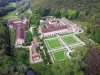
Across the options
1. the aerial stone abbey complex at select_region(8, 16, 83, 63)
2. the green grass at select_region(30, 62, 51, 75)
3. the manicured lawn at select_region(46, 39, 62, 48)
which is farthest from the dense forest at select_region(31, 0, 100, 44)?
the green grass at select_region(30, 62, 51, 75)

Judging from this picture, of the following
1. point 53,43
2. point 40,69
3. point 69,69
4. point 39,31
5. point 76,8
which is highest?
point 69,69

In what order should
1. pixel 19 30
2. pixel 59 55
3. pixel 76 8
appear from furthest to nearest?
pixel 76 8
pixel 19 30
pixel 59 55

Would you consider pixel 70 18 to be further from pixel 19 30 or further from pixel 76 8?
pixel 19 30

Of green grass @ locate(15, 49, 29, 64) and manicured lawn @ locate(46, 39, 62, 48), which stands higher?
green grass @ locate(15, 49, 29, 64)

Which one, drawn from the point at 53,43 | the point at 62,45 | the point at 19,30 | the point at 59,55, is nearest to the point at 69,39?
the point at 62,45

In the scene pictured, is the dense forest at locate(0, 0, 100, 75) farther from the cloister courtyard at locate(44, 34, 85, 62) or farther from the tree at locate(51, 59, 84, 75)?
the cloister courtyard at locate(44, 34, 85, 62)

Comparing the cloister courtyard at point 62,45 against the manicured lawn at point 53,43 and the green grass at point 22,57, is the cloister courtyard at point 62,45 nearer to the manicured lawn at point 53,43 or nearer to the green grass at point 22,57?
the manicured lawn at point 53,43

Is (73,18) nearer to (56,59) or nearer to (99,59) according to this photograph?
(56,59)

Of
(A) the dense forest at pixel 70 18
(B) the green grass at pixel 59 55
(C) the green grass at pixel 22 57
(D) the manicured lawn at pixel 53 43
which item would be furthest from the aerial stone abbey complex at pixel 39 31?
(B) the green grass at pixel 59 55

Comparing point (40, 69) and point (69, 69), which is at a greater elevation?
point (69, 69)

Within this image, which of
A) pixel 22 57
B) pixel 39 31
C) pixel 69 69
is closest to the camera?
pixel 69 69

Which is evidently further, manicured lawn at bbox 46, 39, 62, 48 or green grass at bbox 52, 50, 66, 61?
manicured lawn at bbox 46, 39, 62, 48
